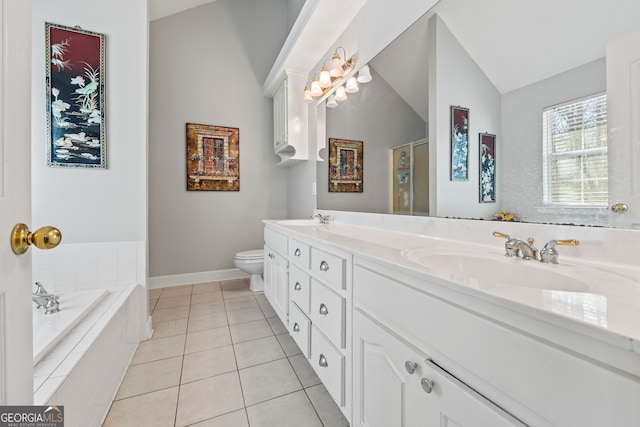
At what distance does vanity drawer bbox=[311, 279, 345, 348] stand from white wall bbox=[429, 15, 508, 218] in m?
0.66

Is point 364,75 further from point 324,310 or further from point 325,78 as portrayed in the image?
point 324,310

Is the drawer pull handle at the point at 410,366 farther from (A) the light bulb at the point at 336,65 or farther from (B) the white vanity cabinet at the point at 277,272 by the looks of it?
(A) the light bulb at the point at 336,65

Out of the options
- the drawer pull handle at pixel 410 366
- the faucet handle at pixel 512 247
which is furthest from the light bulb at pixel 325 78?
the drawer pull handle at pixel 410 366

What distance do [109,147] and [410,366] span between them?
2.26m

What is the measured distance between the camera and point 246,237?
11.2 ft

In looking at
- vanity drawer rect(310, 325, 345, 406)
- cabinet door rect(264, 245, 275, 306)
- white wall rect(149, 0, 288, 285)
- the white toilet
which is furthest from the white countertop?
white wall rect(149, 0, 288, 285)

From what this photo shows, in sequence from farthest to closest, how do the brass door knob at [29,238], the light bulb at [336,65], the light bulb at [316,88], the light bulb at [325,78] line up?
the light bulb at [316,88]
the light bulb at [325,78]
the light bulb at [336,65]
the brass door knob at [29,238]

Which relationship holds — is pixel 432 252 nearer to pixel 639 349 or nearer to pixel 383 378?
pixel 383 378

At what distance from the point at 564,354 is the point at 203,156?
340 cm

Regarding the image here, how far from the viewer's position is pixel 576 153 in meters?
0.83

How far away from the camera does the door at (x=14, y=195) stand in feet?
1.59

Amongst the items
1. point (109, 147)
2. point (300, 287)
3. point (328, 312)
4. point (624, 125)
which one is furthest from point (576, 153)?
point (109, 147)

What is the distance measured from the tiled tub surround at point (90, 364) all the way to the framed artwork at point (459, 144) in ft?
5.61

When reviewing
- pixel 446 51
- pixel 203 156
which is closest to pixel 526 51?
pixel 446 51
